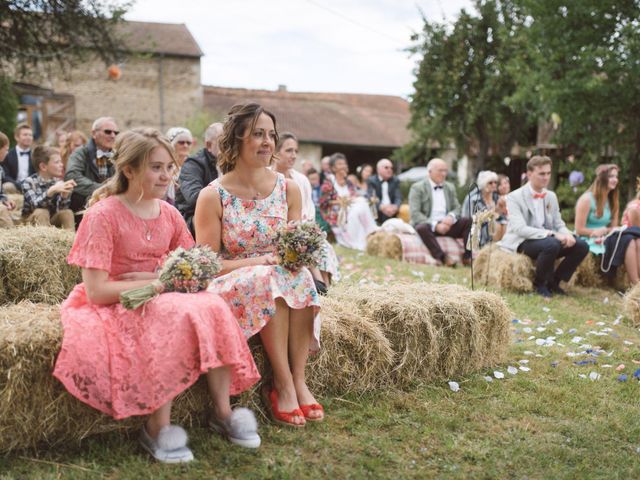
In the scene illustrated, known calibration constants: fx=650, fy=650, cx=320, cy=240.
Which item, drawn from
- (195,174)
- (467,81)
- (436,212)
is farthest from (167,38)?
(195,174)

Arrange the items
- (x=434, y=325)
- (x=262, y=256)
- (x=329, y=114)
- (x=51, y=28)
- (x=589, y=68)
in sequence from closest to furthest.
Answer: (x=262, y=256) → (x=434, y=325) → (x=589, y=68) → (x=51, y=28) → (x=329, y=114)

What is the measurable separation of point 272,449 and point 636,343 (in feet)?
12.7

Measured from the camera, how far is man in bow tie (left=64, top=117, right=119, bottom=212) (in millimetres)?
7098

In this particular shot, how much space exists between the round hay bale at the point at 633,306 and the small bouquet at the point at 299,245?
4201mm

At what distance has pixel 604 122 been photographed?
1622 centimetres

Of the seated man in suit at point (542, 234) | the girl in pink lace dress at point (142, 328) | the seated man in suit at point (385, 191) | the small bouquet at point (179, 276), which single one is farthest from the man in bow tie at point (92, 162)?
the seated man in suit at point (385, 191)

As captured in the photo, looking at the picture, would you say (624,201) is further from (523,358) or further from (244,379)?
(244,379)

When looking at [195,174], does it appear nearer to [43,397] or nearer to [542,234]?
[43,397]

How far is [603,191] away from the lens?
8547mm

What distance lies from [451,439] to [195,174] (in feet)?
11.1

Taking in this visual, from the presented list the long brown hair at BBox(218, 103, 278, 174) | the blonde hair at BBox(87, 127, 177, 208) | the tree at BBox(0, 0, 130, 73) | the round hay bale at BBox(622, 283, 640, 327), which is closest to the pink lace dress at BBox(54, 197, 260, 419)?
the blonde hair at BBox(87, 127, 177, 208)

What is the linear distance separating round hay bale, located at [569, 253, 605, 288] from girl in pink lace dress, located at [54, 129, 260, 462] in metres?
6.33

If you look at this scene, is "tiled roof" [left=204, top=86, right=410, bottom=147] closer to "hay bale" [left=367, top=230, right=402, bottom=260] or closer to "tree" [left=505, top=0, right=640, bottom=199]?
"tree" [left=505, top=0, right=640, bottom=199]

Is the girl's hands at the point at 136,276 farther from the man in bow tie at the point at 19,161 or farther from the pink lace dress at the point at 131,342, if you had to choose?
the man in bow tie at the point at 19,161
